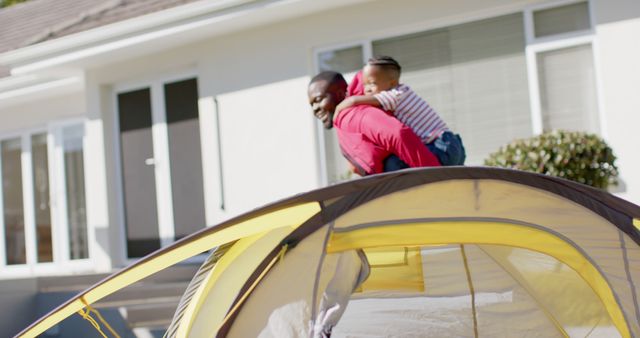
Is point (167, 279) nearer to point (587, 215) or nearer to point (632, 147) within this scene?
point (632, 147)

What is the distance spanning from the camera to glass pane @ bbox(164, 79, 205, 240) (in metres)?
10.8

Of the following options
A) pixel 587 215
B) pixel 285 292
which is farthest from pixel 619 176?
pixel 285 292

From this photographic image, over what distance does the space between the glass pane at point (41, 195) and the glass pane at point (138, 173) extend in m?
2.45

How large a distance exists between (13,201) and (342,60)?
6.99 meters

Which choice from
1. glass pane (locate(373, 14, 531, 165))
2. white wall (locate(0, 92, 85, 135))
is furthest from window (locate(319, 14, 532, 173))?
white wall (locate(0, 92, 85, 135))

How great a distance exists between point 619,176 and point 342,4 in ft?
10.2

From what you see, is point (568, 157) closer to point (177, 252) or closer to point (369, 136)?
point (369, 136)

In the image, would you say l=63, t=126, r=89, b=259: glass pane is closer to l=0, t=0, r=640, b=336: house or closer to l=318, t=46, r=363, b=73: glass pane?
l=0, t=0, r=640, b=336: house

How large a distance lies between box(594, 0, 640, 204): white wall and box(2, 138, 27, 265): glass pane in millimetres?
9244

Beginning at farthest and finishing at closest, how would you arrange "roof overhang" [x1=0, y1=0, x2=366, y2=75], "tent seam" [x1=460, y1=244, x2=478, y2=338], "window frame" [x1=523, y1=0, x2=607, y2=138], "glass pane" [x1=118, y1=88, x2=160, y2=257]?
"glass pane" [x1=118, y1=88, x2=160, y2=257]
"roof overhang" [x1=0, y1=0, x2=366, y2=75]
"window frame" [x1=523, y1=0, x2=607, y2=138]
"tent seam" [x1=460, y1=244, x2=478, y2=338]

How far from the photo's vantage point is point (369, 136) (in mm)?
4305

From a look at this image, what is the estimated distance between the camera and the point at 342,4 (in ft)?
29.7

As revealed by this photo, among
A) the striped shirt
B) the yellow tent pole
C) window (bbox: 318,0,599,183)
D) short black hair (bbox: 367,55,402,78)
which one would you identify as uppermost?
window (bbox: 318,0,599,183)

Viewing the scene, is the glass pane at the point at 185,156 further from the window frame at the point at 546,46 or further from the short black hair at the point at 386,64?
the short black hair at the point at 386,64
